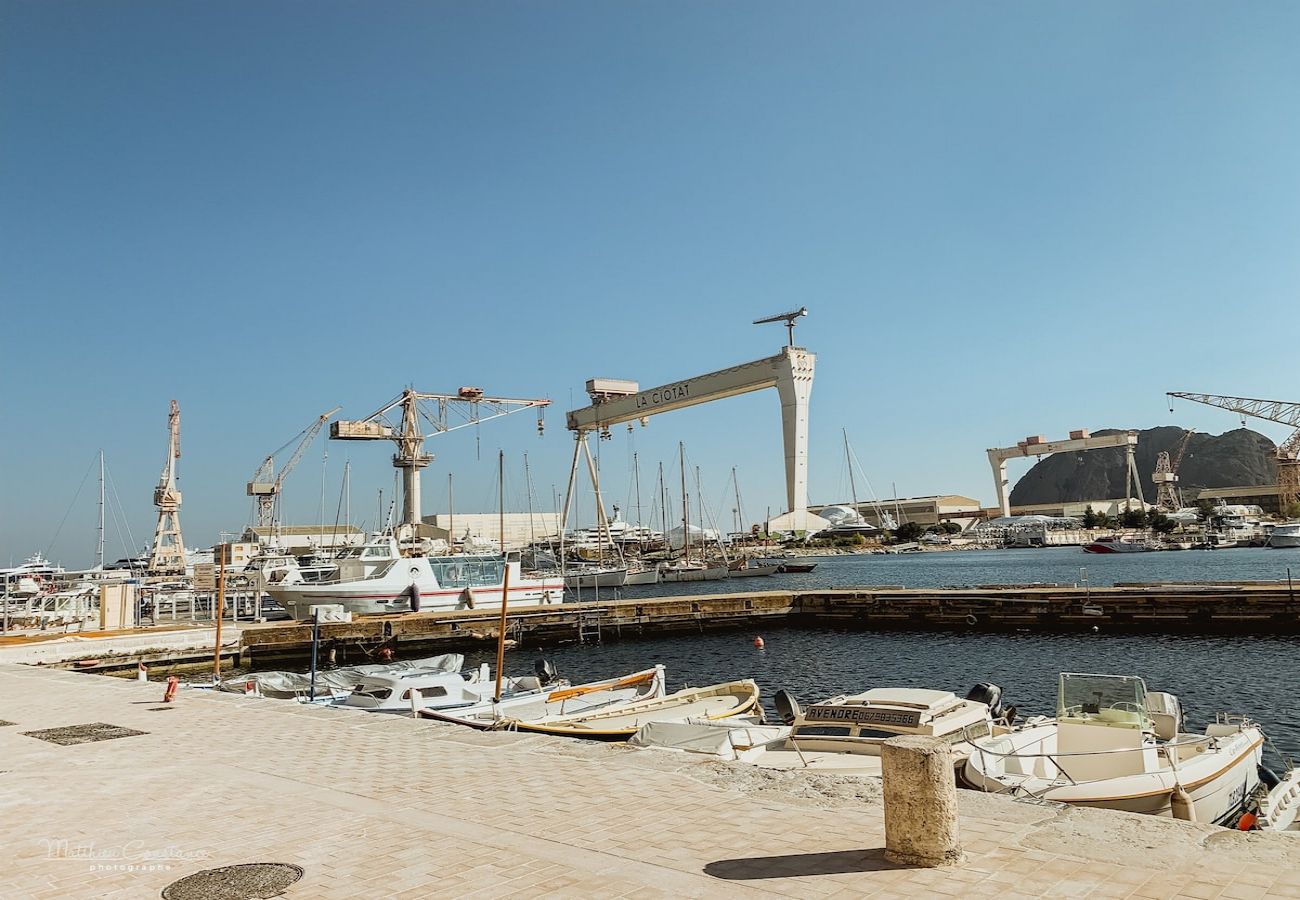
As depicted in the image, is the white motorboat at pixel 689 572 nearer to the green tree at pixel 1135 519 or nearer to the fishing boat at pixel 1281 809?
the fishing boat at pixel 1281 809

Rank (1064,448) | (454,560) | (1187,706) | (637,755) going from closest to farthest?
(637,755) < (1187,706) < (454,560) < (1064,448)

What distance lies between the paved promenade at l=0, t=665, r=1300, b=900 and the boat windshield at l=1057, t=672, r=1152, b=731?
433cm

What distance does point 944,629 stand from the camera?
36250 mm

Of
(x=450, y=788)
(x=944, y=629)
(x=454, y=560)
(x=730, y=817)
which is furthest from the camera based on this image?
(x=454, y=560)

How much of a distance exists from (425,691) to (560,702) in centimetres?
297

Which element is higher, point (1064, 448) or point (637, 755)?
point (1064, 448)

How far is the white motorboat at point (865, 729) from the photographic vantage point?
429 inches

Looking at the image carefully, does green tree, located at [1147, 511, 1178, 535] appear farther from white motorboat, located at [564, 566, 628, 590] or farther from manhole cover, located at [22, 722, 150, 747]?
manhole cover, located at [22, 722, 150, 747]

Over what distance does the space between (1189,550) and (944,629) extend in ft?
307

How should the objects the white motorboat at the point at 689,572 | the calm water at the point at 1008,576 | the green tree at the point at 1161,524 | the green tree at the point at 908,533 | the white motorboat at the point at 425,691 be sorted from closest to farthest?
the white motorboat at the point at 425,691 → the calm water at the point at 1008,576 → the white motorboat at the point at 689,572 → the green tree at the point at 1161,524 → the green tree at the point at 908,533

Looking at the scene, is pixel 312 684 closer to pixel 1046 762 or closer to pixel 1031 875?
pixel 1046 762

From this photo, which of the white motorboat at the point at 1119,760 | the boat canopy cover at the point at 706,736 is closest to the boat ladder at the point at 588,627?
the boat canopy cover at the point at 706,736

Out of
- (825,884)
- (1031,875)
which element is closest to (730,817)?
(825,884)

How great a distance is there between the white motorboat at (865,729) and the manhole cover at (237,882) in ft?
21.3
